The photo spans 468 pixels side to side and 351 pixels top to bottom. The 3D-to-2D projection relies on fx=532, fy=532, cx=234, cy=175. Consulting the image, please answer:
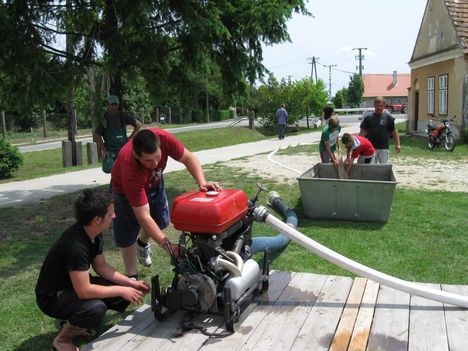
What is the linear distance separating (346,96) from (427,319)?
72382 millimetres

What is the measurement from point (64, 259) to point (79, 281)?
18cm

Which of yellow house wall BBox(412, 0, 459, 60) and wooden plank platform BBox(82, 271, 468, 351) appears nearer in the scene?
wooden plank platform BBox(82, 271, 468, 351)

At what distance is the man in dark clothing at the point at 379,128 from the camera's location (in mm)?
8616

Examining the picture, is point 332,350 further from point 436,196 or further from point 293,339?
point 436,196

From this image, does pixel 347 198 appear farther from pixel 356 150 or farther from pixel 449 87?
pixel 449 87

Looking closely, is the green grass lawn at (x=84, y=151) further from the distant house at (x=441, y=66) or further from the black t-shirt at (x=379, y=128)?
the black t-shirt at (x=379, y=128)

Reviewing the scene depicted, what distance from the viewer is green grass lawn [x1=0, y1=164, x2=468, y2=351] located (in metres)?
4.18

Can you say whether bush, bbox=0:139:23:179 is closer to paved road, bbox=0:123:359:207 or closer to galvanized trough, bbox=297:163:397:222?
paved road, bbox=0:123:359:207

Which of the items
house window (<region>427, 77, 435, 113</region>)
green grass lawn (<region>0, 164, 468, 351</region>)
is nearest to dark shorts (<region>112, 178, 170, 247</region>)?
green grass lawn (<region>0, 164, 468, 351</region>)

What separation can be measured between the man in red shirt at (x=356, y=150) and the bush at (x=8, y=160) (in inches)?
439

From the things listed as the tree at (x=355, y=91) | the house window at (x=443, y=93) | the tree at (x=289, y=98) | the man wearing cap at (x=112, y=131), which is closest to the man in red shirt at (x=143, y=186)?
the man wearing cap at (x=112, y=131)

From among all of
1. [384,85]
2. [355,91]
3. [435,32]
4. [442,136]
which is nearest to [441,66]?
[435,32]

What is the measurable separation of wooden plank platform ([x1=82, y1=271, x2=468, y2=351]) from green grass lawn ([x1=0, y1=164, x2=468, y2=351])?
536mm

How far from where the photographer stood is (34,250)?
239 inches
